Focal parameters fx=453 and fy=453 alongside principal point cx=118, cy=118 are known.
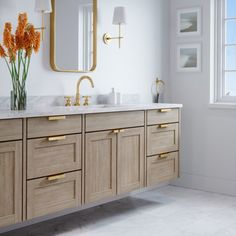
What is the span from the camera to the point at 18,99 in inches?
122

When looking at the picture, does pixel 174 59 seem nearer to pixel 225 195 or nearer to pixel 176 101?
pixel 176 101

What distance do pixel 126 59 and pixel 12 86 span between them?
1372 mm

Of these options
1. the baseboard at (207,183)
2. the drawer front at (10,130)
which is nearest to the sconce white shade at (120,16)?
the drawer front at (10,130)

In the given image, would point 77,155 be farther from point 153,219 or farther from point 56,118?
point 153,219

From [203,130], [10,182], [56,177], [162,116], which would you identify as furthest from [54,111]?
[203,130]

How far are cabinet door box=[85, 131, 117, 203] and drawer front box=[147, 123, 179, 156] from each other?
1.57ft

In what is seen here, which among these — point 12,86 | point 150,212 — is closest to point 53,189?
point 12,86

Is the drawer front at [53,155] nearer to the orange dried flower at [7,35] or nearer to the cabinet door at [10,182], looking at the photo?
the cabinet door at [10,182]

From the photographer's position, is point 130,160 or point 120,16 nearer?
point 130,160

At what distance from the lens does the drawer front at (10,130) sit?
2623mm

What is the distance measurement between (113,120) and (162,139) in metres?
0.70

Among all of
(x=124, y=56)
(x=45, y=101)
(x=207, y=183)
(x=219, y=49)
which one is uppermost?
(x=219, y=49)

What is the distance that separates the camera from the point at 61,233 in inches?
129

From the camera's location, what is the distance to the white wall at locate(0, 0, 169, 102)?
3445 millimetres
